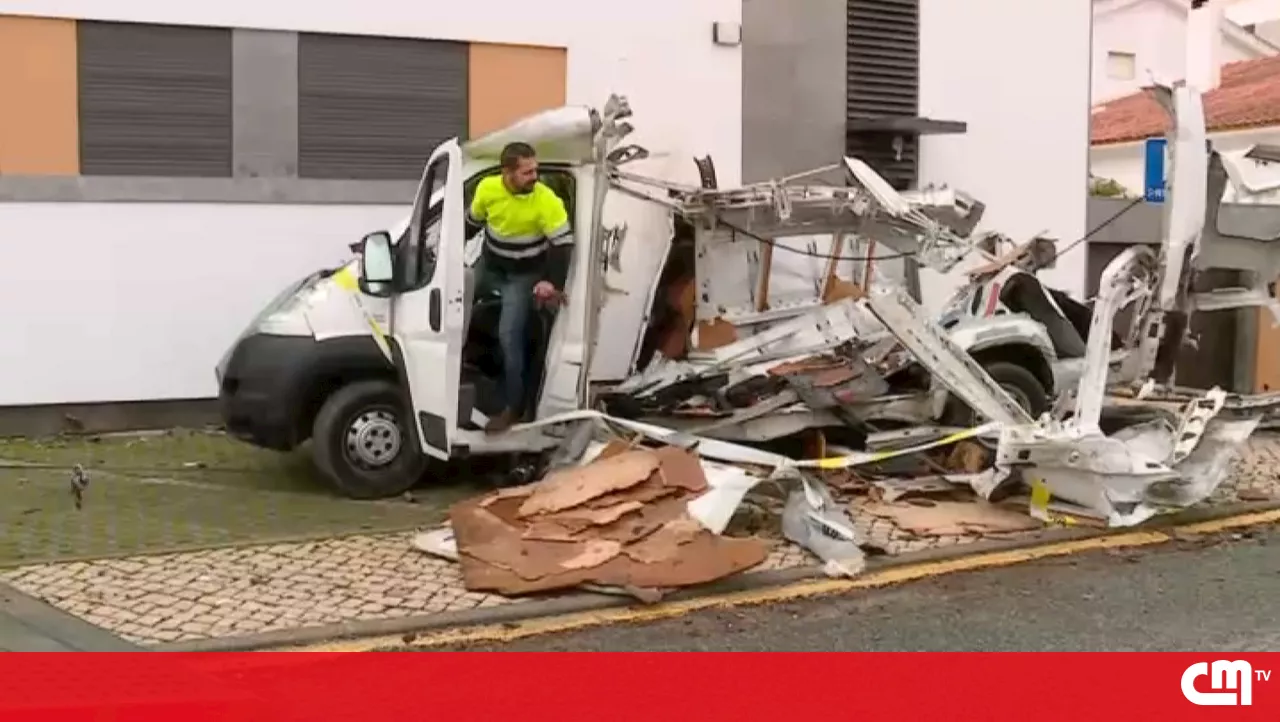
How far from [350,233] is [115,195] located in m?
1.89

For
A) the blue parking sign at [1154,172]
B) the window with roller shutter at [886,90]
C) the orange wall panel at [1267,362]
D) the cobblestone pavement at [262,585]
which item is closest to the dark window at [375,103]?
the window with roller shutter at [886,90]

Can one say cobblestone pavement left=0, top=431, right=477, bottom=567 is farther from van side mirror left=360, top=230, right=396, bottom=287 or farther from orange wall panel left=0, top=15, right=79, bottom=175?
orange wall panel left=0, top=15, right=79, bottom=175

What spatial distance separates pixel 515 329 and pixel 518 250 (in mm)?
477

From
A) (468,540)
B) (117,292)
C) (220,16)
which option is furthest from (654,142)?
(468,540)

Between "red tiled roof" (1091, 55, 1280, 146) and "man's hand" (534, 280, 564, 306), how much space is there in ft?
56.8

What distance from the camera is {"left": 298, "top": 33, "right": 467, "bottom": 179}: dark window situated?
41.5ft

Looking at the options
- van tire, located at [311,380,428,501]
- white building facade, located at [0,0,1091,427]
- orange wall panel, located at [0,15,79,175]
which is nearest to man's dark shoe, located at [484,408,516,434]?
van tire, located at [311,380,428,501]

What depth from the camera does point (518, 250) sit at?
9.37 meters

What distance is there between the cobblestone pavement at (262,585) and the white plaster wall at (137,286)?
4498 millimetres

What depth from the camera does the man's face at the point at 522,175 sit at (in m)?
9.16

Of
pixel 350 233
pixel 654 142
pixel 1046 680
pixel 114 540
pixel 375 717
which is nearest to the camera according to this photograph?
pixel 375 717

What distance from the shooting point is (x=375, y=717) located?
18.3 feet

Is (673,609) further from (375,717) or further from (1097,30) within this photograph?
(1097,30)

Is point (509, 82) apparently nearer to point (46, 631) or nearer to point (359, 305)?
point (359, 305)
